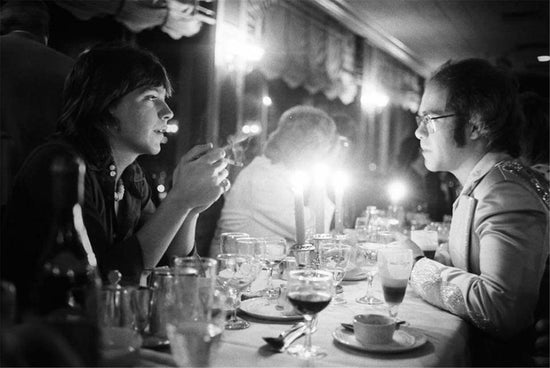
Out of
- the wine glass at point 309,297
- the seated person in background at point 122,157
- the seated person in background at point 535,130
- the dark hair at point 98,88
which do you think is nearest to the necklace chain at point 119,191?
the seated person in background at point 122,157

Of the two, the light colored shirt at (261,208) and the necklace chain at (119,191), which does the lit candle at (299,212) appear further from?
the light colored shirt at (261,208)

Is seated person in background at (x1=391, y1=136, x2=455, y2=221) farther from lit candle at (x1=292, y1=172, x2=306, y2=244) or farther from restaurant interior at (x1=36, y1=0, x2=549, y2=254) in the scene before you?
lit candle at (x1=292, y1=172, x2=306, y2=244)

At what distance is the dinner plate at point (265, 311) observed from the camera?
1458 millimetres

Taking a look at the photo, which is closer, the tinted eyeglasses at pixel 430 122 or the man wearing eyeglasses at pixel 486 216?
the man wearing eyeglasses at pixel 486 216

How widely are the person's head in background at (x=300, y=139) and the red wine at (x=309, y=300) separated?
2282 mm

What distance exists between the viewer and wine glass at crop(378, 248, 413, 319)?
152 cm

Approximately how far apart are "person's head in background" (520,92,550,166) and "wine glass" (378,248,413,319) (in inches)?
84.1

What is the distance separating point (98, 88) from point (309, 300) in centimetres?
114

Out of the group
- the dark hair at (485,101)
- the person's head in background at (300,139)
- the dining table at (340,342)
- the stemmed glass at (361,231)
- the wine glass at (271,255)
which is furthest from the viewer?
the person's head in background at (300,139)

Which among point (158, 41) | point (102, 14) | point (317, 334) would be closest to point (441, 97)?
point (317, 334)

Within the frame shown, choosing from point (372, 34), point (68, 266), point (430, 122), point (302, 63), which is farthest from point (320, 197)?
point (372, 34)

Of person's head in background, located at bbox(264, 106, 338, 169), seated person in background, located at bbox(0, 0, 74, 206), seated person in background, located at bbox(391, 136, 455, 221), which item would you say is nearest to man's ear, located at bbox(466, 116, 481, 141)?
person's head in background, located at bbox(264, 106, 338, 169)

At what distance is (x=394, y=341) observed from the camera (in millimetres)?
1280

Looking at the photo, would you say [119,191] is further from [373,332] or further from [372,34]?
[372,34]
